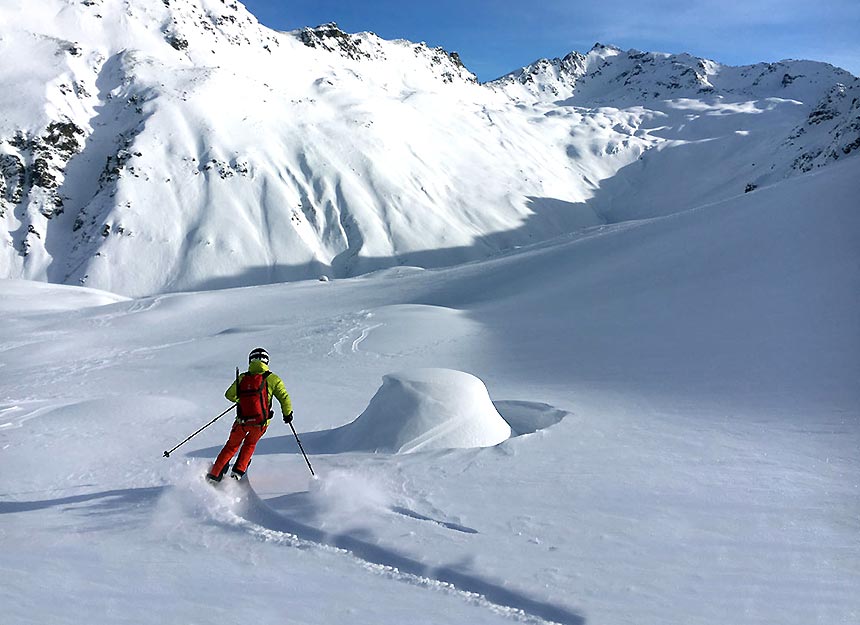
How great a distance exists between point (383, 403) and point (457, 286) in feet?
71.6

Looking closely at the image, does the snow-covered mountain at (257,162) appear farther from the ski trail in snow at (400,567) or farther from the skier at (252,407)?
the ski trail in snow at (400,567)

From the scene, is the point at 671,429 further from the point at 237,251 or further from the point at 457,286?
the point at 237,251

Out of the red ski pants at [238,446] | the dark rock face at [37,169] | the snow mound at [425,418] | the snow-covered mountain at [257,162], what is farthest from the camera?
the dark rock face at [37,169]

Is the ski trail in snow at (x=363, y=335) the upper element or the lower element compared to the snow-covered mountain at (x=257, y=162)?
lower

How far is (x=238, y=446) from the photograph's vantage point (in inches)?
313

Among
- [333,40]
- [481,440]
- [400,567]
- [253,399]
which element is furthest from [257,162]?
[400,567]

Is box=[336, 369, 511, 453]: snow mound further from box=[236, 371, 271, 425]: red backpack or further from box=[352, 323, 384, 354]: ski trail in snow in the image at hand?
box=[352, 323, 384, 354]: ski trail in snow

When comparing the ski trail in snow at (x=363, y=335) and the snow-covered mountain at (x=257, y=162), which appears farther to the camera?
the snow-covered mountain at (x=257, y=162)

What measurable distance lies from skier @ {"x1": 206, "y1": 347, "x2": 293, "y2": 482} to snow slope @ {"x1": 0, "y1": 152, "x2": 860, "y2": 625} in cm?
48

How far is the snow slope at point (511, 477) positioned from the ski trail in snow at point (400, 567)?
0.03m

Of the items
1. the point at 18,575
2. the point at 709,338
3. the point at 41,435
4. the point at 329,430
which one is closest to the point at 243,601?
the point at 18,575

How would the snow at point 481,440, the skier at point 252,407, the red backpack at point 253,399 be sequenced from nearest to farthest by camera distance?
the snow at point 481,440, the skier at point 252,407, the red backpack at point 253,399

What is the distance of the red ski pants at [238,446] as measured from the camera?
772 centimetres

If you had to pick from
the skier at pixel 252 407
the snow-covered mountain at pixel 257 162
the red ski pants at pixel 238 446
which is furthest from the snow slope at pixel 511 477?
the snow-covered mountain at pixel 257 162
